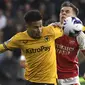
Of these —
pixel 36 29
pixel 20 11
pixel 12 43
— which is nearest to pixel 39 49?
pixel 36 29

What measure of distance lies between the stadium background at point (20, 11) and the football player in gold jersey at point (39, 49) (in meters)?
7.16

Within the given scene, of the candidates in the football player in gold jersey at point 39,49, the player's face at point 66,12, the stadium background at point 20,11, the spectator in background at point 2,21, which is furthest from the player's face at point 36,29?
the spectator in background at point 2,21

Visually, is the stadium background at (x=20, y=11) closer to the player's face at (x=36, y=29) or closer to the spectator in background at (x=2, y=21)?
the spectator in background at (x=2, y=21)

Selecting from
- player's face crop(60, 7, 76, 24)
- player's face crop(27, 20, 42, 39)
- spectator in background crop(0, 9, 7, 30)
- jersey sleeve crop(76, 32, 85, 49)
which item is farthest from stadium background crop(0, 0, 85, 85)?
player's face crop(27, 20, 42, 39)

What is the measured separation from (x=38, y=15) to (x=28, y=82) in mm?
1002

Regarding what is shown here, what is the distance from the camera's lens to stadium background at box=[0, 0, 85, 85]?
641 inches

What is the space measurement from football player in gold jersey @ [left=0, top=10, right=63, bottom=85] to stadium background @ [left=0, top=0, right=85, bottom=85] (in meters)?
7.16

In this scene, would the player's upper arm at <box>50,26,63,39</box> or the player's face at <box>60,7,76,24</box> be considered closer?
the player's upper arm at <box>50,26,63,39</box>

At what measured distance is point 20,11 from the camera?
17.2 meters

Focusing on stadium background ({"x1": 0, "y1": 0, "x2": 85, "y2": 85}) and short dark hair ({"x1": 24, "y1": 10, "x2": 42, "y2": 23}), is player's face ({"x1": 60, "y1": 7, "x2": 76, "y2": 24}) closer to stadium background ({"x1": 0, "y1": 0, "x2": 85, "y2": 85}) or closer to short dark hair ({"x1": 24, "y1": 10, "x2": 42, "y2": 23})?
short dark hair ({"x1": 24, "y1": 10, "x2": 42, "y2": 23})

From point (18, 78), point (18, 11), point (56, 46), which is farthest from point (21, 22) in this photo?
point (56, 46)

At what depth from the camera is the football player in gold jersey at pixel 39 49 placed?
8484 millimetres

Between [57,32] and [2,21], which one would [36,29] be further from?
[2,21]

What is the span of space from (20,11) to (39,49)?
876cm
